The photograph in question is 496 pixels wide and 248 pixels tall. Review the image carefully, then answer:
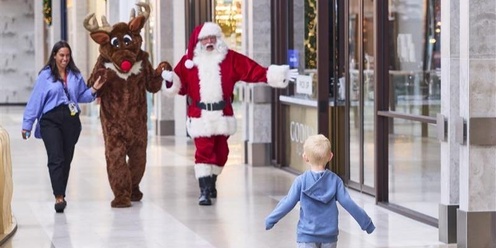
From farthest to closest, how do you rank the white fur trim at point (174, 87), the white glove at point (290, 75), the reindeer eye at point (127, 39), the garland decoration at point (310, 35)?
the garland decoration at point (310, 35)
the white fur trim at point (174, 87)
the white glove at point (290, 75)
the reindeer eye at point (127, 39)

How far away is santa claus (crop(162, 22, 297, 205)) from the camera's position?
1219cm

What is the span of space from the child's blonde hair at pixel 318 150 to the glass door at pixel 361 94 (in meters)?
5.71

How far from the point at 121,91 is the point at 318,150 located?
5.59 meters

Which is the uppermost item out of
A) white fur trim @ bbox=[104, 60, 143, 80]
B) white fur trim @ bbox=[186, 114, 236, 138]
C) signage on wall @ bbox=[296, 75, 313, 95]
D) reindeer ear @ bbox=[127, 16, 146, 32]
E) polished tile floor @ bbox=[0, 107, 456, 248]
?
reindeer ear @ bbox=[127, 16, 146, 32]

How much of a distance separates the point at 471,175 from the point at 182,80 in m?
4.27

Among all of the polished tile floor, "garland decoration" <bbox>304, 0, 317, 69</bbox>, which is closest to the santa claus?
the polished tile floor

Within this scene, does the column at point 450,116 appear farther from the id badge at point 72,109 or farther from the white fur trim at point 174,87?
the id badge at point 72,109

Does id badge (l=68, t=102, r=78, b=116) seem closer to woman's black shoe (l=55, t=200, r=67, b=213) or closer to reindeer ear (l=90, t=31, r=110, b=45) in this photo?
reindeer ear (l=90, t=31, r=110, b=45)

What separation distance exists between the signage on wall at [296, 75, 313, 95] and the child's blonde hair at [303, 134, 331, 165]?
7920mm

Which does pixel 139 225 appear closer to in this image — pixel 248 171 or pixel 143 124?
pixel 143 124

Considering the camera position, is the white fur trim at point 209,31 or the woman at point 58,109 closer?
the woman at point 58,109

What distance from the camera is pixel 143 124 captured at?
12.3 meters

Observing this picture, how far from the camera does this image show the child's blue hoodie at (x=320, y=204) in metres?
6.82

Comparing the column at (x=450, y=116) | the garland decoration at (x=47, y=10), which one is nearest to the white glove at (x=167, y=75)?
the column at (x=450, y=116)
